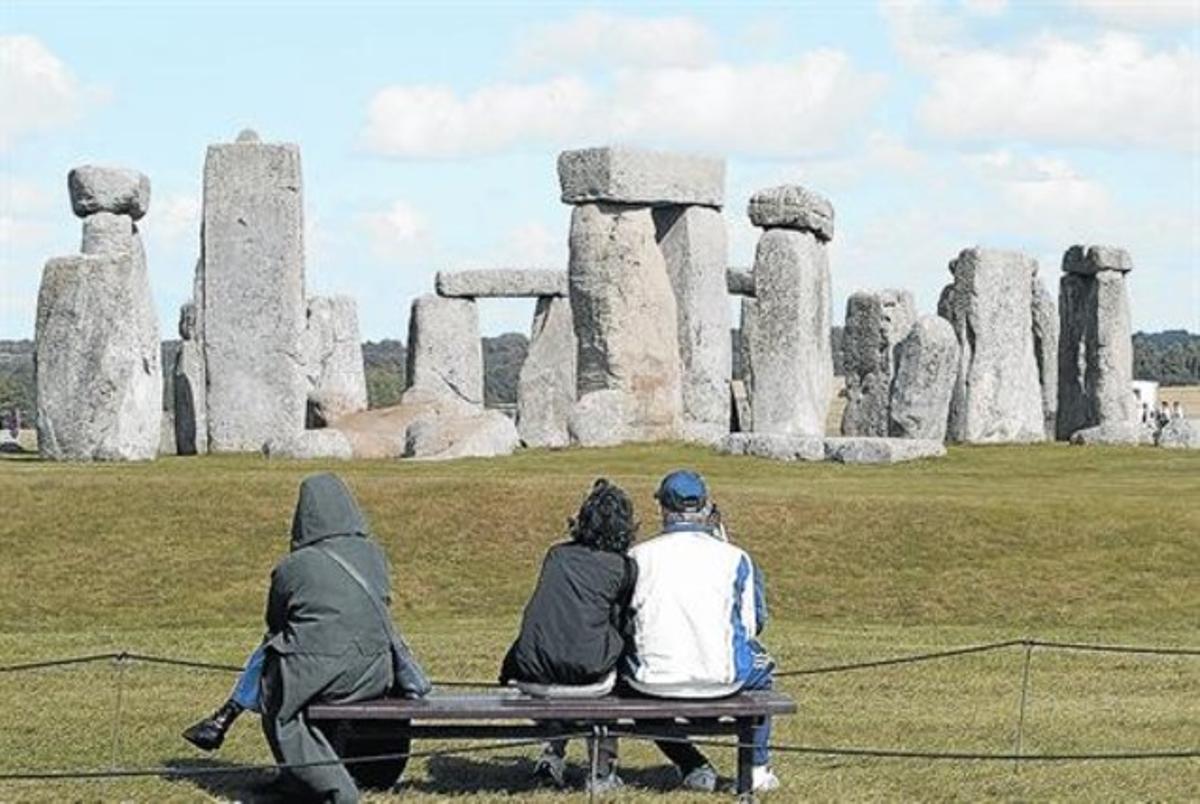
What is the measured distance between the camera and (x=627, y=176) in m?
34.3

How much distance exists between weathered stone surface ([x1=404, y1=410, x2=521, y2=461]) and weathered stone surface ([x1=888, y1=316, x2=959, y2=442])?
236 inches

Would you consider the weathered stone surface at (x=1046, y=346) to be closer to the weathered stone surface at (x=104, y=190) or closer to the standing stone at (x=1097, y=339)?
the standing stone at (x=1097, y=339)

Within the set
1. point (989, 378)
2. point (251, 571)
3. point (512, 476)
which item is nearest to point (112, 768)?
point (251, 571)

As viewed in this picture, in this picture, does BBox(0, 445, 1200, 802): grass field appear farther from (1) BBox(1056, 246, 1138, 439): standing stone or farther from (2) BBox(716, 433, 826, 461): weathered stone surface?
(1) BBox(1056, 246, 1138, 439): standing stone

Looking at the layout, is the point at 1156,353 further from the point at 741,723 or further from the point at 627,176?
Result: the point at 741,723

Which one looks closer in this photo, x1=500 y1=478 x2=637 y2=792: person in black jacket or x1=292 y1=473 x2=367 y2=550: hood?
x1=292 y1=473 x2=367 y2=550: hood

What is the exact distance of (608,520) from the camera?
458 inches

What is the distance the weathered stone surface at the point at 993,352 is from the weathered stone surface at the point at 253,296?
1073cm

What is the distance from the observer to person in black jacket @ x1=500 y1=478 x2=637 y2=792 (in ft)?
38.0

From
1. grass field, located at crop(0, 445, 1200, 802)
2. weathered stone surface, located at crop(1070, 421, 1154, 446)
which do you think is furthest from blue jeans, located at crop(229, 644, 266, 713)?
weathered stone surface, located at crop(1070, 421, 1154, 446)

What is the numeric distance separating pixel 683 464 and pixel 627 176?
7.11 metres

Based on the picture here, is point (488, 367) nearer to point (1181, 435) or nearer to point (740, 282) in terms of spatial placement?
point (740, 282)

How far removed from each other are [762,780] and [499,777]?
1342mm

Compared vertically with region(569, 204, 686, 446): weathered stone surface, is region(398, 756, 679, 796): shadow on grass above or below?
below
